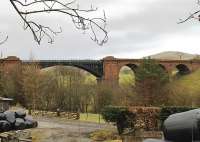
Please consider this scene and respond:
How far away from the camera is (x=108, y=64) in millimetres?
108062

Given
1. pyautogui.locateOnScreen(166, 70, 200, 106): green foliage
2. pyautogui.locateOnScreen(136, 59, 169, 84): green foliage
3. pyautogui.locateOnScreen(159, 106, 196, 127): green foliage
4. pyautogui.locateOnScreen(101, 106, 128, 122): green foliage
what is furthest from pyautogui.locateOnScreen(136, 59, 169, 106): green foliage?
pyautogui.locateOnScreen(159, 106, 196, 127): green foliage

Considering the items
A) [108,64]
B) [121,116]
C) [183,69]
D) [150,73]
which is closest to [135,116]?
[121,116]

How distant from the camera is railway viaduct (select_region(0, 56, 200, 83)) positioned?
311 feet

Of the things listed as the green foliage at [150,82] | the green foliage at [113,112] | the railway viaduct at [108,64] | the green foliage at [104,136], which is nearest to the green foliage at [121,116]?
the green foliage at [113,112]

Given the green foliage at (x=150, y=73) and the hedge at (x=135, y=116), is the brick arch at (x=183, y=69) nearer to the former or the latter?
the green foliage at (x=150, y=73)

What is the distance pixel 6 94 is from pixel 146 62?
2009 centimetres

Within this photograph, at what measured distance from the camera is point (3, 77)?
80.8 metres

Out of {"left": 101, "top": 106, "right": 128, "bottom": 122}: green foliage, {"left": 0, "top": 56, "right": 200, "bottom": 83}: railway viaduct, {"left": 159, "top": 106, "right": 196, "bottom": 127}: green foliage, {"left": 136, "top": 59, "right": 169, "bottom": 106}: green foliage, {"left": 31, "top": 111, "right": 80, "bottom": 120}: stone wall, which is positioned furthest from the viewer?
{"left": 0, "top": 56, "right": 200, "bottom": 83}: railway viaduct

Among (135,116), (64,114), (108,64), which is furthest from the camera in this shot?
(108,64)

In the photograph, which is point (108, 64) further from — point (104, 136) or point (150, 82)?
point (104, 136)

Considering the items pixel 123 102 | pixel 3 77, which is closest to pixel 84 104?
pixel 123 102

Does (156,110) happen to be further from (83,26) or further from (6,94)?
(6,94)

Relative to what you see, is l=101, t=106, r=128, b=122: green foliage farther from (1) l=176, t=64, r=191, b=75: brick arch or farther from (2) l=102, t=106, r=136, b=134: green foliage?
(1) l=176, t=64, r=191, b=75: brick arch

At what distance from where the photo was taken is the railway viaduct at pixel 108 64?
9475cm
